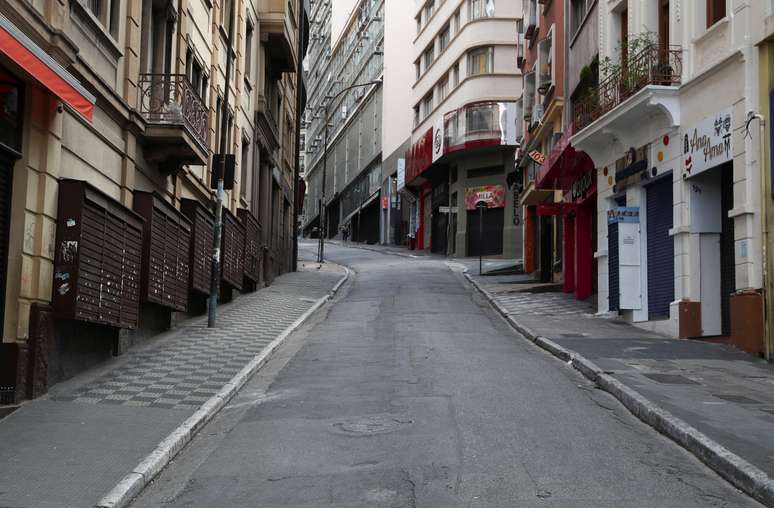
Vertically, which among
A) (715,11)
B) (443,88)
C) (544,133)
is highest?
(443,88)

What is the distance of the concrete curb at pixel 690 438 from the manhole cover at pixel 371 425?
8.12 feet

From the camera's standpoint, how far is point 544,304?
23188mm

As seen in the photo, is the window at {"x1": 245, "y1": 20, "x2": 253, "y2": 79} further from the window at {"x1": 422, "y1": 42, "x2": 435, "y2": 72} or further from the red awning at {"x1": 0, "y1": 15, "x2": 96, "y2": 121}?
the window at {"x1": 422, "y1": 42, "x2": 435, "y2": 72}

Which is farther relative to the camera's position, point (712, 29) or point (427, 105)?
point (427, 105)

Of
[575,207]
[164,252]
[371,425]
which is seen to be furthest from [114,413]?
[575,207]

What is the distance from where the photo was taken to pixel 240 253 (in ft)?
74.6

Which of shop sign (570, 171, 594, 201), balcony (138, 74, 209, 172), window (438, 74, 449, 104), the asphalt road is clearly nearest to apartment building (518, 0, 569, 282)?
shop sign (570, 171, 594, 201)

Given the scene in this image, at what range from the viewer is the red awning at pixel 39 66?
8.20 metres

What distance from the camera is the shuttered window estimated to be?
10484 millimetres

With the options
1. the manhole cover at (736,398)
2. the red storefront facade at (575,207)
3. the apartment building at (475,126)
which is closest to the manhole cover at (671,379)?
the manhole cover at (736,398)

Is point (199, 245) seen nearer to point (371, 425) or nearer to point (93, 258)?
point (93, 258)

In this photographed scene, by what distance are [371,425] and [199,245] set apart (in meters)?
9.95

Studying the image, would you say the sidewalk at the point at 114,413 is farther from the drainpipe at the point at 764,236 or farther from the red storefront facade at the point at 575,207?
the red storefront facade at the point at 575,207

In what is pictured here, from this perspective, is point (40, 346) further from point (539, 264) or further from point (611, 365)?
point (539, 264)
